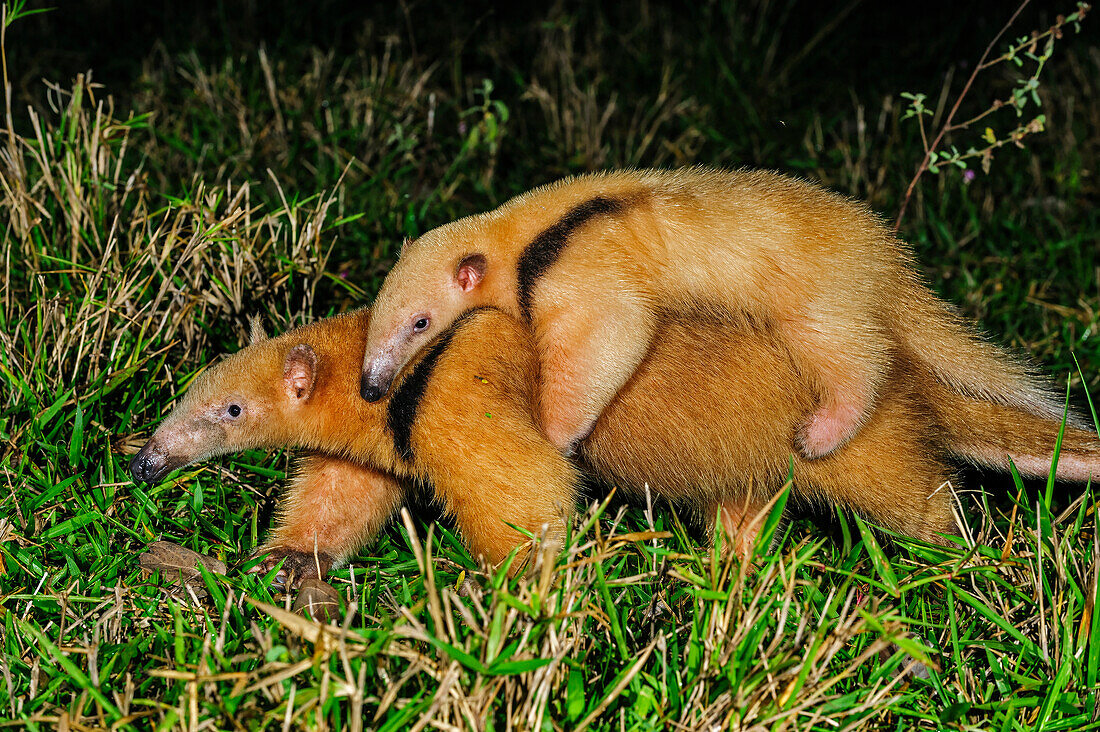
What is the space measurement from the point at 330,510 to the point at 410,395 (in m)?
0.74

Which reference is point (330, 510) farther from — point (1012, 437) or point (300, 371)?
point (1012, 437)

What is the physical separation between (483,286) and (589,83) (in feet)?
14.3

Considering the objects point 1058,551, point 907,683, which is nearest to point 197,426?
point 907,683

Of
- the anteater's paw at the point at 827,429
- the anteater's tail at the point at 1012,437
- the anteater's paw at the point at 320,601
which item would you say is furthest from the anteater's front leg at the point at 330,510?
the anteater's tail at the point at 1012,437

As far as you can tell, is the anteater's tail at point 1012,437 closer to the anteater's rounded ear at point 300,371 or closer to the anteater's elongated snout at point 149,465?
the anteater's rounded ear at point 300,371

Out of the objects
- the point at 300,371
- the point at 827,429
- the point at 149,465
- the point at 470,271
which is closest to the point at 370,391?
the point at 300,371

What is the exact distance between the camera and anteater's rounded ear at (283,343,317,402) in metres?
4.12

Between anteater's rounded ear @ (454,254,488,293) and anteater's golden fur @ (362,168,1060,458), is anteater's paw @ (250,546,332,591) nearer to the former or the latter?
anteater's golden fur @ (362,168,1060,458)

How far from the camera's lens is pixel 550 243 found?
3.90 metres

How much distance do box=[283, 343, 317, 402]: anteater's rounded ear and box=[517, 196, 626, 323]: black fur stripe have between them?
0.85 metres

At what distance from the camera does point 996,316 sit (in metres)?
5.97

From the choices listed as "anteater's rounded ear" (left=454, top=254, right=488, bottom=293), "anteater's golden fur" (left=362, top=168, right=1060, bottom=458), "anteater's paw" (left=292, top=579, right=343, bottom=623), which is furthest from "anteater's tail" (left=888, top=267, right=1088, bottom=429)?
"anteater's paw" (left=292, top=579, right=343, bottom=623)

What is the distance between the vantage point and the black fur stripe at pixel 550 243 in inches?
153

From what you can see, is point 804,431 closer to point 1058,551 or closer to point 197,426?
point 1058,551
